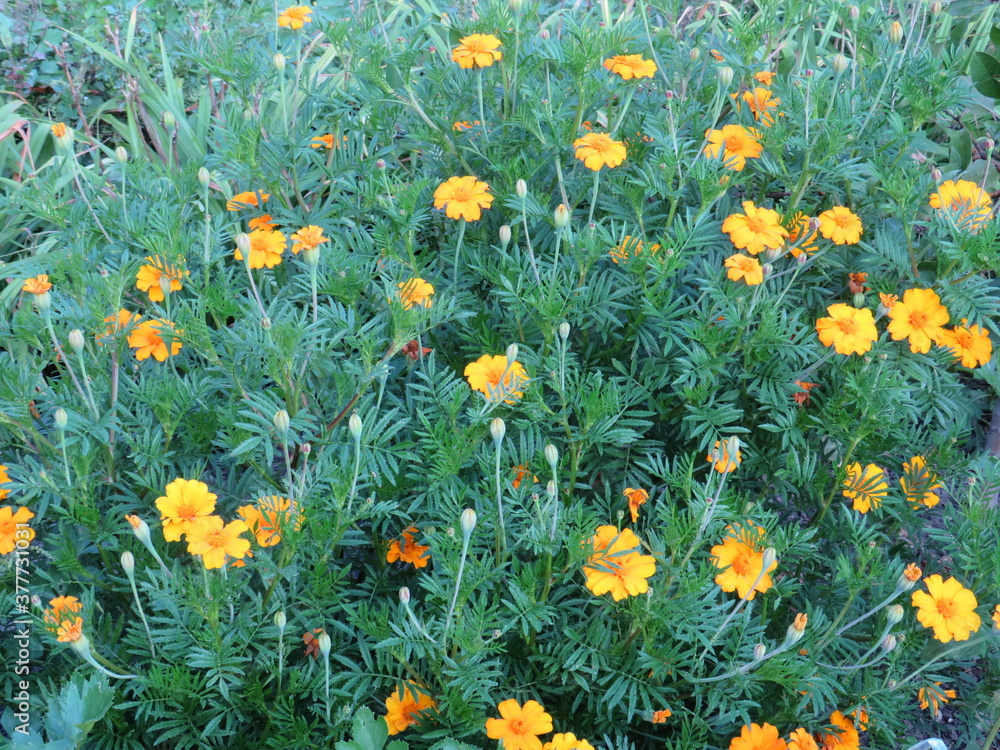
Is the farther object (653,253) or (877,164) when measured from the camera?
(877,164)

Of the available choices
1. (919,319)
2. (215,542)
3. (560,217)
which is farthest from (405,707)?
(919,319)

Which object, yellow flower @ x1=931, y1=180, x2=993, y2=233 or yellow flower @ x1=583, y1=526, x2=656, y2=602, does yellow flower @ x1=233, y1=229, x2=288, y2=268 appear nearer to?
yellow flower @ x1=583, y1=526, x2=656, y2=602

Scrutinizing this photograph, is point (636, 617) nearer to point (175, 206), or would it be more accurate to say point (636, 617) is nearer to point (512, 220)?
point (512, 220)

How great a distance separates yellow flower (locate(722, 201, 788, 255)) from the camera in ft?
4.77

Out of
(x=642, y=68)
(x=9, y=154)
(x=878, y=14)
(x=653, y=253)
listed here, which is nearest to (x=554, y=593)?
(x=653, y=253)

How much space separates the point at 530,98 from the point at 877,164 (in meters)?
0.66

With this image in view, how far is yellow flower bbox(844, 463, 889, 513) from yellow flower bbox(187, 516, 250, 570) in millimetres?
967

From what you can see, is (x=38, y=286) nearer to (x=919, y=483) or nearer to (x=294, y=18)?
(x=294, y=18)

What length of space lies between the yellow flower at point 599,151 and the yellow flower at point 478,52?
232 mm

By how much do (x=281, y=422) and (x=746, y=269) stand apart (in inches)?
31.2

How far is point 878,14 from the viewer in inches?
71.6

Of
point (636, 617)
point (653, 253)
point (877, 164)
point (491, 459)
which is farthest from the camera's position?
point (877, 164)

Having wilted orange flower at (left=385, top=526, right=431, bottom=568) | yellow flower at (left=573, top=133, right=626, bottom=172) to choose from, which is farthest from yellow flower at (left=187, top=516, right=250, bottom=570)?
yellow flower at (left=573, top=133, right=626, bottom=172)

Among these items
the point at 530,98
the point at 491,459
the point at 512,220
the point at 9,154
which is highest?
the point at 530,98
